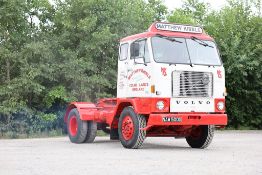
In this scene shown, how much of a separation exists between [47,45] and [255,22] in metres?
13.6

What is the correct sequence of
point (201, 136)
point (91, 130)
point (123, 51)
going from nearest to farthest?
point (123, 51), point (201, 136), point (91, 130)

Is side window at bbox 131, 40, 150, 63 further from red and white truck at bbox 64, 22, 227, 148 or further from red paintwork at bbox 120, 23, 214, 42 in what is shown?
red paintwork at bbox 120, 23, 214, 42

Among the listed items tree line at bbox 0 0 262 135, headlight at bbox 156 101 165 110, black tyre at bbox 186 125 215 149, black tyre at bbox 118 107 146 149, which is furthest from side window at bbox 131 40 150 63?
tree line at bbox 0 0 262 135

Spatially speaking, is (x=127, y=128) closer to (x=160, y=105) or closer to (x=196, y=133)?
(x=160, y=105)

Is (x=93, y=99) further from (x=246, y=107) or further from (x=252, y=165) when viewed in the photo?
(x=252, y=165)

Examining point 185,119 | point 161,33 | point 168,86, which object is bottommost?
point 185,119

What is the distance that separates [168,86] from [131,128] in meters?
1.50

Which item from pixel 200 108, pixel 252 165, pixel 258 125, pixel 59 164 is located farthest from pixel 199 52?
pixel 258 125

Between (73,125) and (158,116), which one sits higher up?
(158,116)

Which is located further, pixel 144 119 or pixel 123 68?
pixel 123 68

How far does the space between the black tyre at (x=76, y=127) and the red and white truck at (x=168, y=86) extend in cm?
133

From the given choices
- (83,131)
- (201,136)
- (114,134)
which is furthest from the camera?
(114,134)

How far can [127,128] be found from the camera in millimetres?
14641

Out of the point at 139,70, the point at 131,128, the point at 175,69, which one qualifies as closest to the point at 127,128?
the point at 131,128
